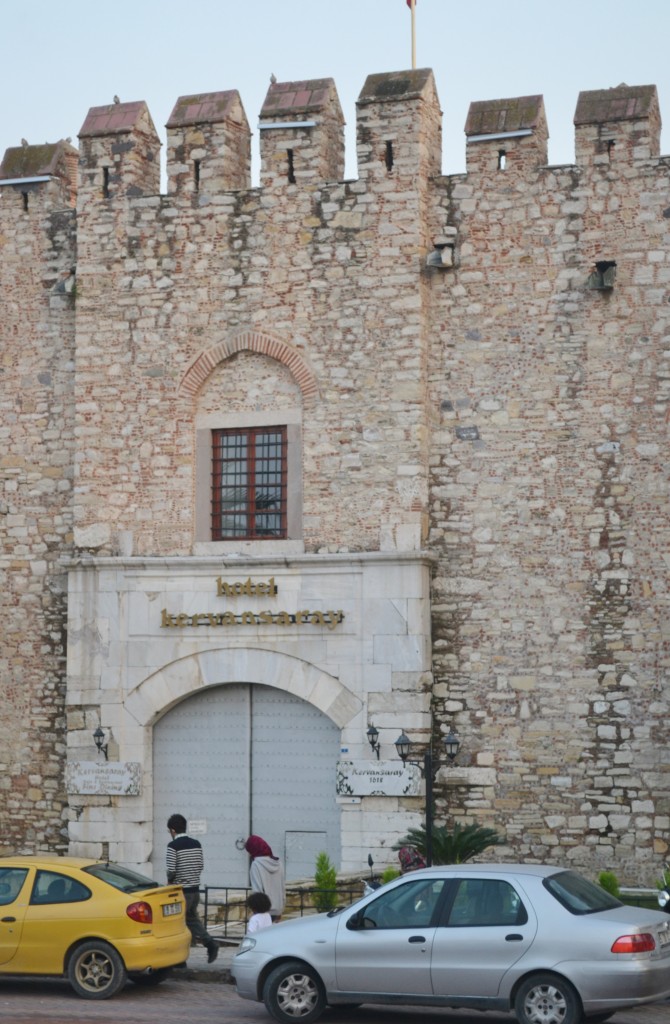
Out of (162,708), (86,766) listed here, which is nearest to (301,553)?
(162,708)

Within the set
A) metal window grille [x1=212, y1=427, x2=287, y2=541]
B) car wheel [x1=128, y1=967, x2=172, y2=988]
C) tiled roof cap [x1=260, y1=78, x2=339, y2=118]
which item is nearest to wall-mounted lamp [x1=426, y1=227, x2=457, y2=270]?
tiled roof cap [x1=260, y1=78, x2=339, y2=118]

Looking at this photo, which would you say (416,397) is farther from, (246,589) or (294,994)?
(294,994)

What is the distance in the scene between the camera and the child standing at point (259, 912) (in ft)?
45.8

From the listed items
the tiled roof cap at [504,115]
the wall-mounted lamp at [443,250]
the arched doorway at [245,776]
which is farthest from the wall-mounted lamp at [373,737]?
the tiled roof cap at [504,115]

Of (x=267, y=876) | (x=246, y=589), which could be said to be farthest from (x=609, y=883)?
(x=246, y=589)

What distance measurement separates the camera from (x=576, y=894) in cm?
1233

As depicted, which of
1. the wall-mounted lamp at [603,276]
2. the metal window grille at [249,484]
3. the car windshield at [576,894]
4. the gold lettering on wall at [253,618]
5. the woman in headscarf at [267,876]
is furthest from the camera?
the metal window grille at [249,484]

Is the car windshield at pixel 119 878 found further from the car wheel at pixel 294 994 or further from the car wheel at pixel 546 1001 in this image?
the car wheel at pixel 546 1001

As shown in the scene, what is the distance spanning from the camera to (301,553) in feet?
62.9

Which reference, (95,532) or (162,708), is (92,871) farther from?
(95,532)

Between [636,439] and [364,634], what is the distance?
405 cm

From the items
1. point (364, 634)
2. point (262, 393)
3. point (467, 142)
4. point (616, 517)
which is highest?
point (467, 142)

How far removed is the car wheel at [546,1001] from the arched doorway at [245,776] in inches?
281

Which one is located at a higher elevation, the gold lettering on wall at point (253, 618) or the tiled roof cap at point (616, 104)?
the tiled roof cap at point (616, 104)
